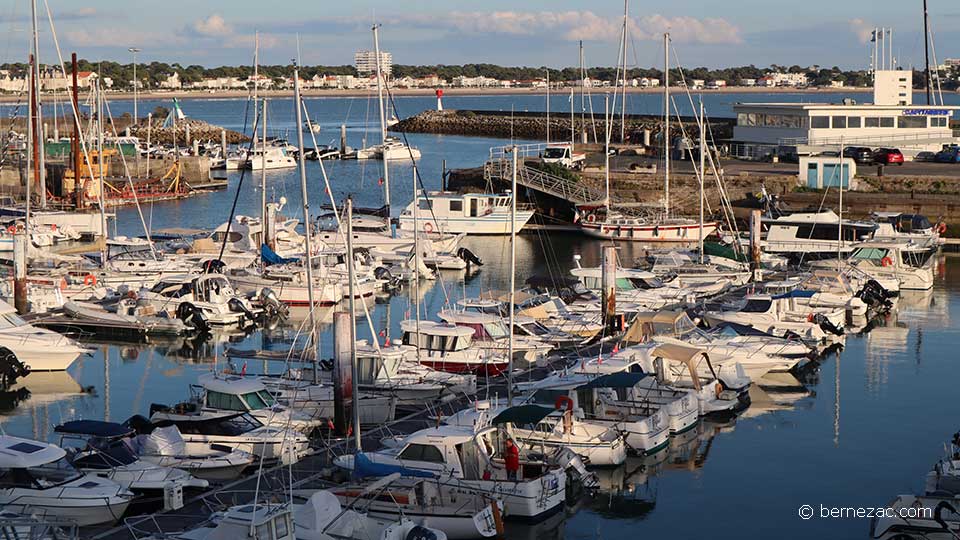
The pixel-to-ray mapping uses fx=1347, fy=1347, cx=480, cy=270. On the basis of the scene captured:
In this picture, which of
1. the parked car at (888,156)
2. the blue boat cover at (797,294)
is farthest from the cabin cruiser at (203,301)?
the parked car at (888,156)

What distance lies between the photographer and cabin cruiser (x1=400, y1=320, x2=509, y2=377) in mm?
26984

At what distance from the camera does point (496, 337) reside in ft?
92.5

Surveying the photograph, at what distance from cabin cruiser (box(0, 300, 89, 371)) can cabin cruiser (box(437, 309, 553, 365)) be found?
26.6 ft

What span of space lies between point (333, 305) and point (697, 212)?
70.2 feet

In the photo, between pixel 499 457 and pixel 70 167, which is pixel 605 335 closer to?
pixel 499 457

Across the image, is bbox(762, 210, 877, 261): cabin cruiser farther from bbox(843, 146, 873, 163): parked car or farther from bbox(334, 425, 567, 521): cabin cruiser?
bbox(334, 425, 567, 521): cabin cruiser

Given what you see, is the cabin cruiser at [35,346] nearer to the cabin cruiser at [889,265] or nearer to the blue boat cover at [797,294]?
the blue boat cover at [797,294]

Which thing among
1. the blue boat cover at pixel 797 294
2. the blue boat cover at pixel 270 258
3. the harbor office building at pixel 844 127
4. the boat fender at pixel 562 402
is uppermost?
the harbor office building at pixel 844 127

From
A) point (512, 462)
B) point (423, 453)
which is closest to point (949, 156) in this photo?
point (512, 462)

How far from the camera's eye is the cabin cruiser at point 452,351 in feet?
88.5

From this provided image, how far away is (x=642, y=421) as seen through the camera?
22.4 metres

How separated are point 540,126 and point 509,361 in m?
82.5

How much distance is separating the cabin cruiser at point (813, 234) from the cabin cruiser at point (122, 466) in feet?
93.7

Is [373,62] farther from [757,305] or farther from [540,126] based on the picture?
→ [540,126]
